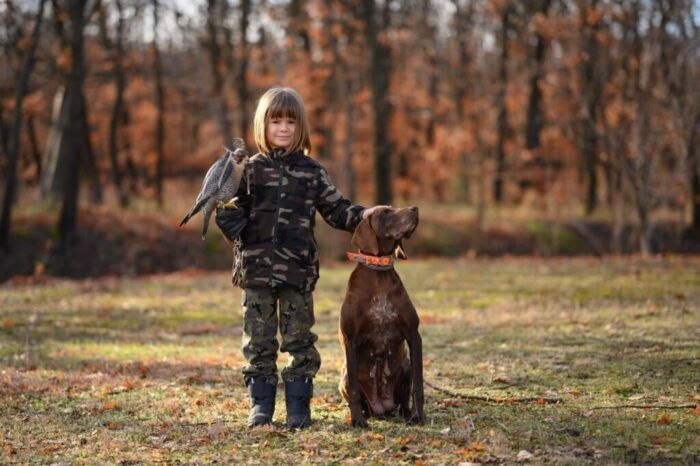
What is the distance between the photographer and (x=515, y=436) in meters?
5.00

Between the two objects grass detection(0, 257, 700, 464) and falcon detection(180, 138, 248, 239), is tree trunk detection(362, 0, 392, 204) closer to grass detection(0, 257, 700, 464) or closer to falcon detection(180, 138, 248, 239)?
grass detection(0, 257, 700, 464)

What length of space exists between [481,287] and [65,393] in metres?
9.00

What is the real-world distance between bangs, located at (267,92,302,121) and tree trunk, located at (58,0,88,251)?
49.0 ft

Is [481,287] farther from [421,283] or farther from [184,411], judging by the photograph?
[184,411]

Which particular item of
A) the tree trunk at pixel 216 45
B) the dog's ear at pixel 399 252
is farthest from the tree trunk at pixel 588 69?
the dog's ear at pixel 399 252

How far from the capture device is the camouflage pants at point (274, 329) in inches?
217

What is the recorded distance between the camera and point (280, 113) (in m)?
5.45

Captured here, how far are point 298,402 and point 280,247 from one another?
102cm

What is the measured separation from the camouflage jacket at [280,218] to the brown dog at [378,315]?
320mm

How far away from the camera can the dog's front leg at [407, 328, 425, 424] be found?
17.2 feet

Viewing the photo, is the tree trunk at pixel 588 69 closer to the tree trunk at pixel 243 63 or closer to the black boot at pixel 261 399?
the tree trunk at pixel 243 63

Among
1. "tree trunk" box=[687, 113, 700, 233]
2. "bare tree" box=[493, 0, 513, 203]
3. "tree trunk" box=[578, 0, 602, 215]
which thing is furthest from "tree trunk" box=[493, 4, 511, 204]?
"tree trunk" box=[687, 113, 700, 233]

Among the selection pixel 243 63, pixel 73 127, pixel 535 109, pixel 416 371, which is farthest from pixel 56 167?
pixel 416 371

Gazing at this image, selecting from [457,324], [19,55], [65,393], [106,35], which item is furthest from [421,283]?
[106,35]
